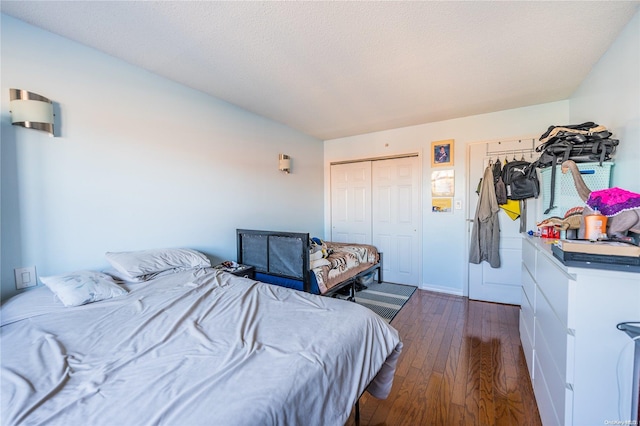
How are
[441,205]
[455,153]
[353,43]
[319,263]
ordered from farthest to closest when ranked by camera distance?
[441,205], [455,153], [319,263], [353,43]

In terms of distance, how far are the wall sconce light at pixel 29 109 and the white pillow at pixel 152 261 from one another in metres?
0.96

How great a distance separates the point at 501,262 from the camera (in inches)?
126

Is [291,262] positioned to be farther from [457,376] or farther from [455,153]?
[455,153]

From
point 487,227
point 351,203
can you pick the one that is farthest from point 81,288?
point 487,227

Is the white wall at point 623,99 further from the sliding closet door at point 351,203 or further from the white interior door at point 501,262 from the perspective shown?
Result: the sliding closet door at point 351,203

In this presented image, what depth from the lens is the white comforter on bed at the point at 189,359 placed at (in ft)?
2.36

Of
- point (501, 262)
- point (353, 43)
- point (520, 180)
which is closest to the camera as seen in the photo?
point (353, 43)

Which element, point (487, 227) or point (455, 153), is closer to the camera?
point (487, 227)

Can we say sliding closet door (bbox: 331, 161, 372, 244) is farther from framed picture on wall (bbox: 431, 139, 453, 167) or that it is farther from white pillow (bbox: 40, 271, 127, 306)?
white pillow (bbox: 40, 271, 127, 306)

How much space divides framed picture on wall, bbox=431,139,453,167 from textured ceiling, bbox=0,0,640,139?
2.49ft

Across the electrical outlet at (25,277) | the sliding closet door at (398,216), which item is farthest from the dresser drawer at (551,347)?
the electrical outlet at (25,277)

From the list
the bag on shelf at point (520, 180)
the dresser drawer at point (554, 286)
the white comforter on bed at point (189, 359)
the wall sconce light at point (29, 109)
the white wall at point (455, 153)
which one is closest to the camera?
the white comforter on bed at point (189, 359)

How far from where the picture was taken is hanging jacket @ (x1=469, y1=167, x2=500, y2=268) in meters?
3.17

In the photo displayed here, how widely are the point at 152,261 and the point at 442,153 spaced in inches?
145
